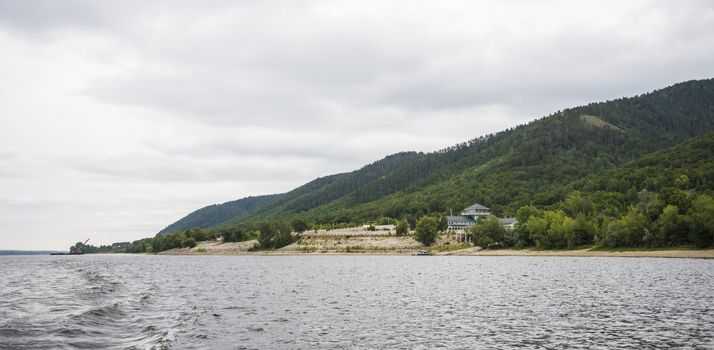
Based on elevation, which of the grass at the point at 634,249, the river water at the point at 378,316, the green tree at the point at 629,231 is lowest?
the river water at the point at 378,316

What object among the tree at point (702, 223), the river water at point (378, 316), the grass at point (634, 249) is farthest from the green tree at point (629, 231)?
the river water at point (378, 316)

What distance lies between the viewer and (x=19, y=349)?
34688 mm

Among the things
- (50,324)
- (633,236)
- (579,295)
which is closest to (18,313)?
(50,324)

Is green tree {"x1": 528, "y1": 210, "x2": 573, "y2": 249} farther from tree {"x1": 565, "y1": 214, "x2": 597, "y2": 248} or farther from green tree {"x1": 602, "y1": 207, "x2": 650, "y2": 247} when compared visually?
green tree {"x1": 602, "y1": 207, "x2": 650, "y2": 247}

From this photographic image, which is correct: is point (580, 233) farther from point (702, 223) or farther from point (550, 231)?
point (702, 223)

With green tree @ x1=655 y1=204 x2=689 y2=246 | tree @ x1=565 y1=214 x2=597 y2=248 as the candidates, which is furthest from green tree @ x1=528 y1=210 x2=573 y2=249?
green tree @ x1=655 y1=204 x2=689 y2=246

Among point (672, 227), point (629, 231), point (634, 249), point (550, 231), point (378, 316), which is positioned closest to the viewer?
point (378, 316)

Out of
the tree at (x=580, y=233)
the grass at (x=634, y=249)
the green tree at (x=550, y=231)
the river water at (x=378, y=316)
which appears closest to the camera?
the river water at (x=378, y=316)

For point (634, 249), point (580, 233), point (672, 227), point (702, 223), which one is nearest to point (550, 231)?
point (580, 233)

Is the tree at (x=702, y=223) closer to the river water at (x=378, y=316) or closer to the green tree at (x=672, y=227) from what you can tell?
the green tree at (x=672, y=227)

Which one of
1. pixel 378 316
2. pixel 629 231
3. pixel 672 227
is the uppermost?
pixel 672 227

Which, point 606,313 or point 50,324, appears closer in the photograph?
point 50,324

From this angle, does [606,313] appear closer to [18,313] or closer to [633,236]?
[18,313]

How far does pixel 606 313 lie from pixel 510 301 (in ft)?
39.6
